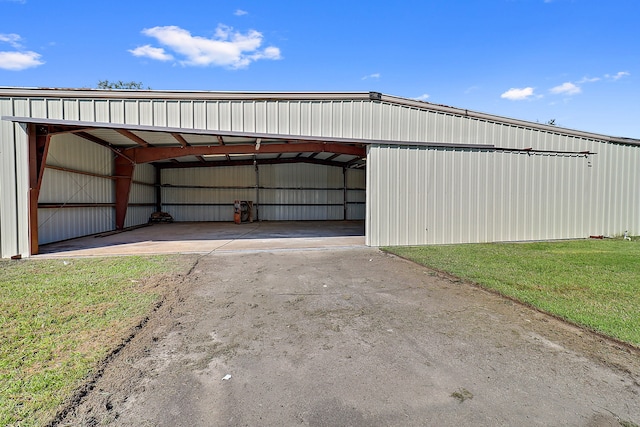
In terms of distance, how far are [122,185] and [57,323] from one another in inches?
463

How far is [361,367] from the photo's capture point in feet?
9.23

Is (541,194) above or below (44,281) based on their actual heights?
above

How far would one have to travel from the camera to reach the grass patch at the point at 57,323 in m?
2.34

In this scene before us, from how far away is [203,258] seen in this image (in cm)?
784

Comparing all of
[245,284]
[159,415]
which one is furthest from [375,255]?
[159,415]

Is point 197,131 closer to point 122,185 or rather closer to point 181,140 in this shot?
point 181,140

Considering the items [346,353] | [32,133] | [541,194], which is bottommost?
[346,353]

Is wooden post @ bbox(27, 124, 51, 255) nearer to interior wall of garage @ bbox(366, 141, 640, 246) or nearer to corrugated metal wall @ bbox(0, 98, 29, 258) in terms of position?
corrugated metal wall @ bbox(0, 98, 29, 258)

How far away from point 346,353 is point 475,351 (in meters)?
1.26

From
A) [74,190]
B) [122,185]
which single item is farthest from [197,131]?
[122,185]

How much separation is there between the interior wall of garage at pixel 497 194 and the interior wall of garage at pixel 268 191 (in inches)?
518

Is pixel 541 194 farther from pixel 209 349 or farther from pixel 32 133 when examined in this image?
pixel 32 133

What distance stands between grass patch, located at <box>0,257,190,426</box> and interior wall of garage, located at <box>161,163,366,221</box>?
14.1 metres

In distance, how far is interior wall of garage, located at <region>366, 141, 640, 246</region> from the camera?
373 inches
